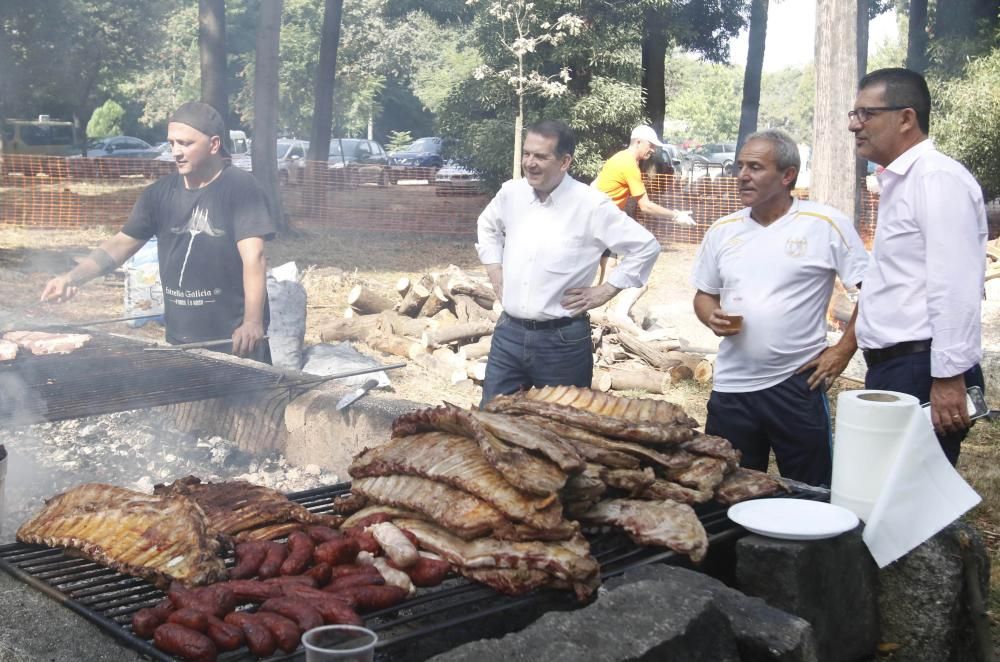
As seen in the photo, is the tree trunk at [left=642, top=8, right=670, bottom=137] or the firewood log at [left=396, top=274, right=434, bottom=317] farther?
the tree trunk at [left=642, top=8, right=670, bottom=137]

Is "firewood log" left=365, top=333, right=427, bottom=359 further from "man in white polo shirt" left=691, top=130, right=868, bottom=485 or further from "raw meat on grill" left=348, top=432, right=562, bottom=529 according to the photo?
"raw meat on grill" left=348, top=432, right=562, bottom=529

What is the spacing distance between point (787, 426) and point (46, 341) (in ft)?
15.1

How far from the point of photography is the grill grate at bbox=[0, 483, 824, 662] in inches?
106

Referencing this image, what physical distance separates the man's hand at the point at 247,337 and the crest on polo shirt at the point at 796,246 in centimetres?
339

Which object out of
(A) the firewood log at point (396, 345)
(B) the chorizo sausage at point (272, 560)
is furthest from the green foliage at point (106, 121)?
(B) the chorizo sausage at point (272, 560)

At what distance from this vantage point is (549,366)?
581 cm

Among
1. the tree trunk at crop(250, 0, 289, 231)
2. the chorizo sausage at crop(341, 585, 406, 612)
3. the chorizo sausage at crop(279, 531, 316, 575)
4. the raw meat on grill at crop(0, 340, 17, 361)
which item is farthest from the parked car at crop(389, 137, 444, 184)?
the chorizo sausage at crop(341, 585, 406, 612)

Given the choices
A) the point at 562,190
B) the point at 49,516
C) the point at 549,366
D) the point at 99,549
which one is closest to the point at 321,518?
the point at 99,549

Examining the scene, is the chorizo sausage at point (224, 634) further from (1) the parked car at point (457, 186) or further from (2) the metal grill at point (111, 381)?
(1) the parked car at point (457, 186)

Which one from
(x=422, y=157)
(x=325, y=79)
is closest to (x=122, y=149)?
(x=422, y=157)

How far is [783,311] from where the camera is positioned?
4.79m

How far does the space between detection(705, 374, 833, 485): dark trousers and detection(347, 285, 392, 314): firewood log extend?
8.26m

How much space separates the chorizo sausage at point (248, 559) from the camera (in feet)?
9.64

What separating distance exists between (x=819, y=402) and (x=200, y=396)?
3304 mm
